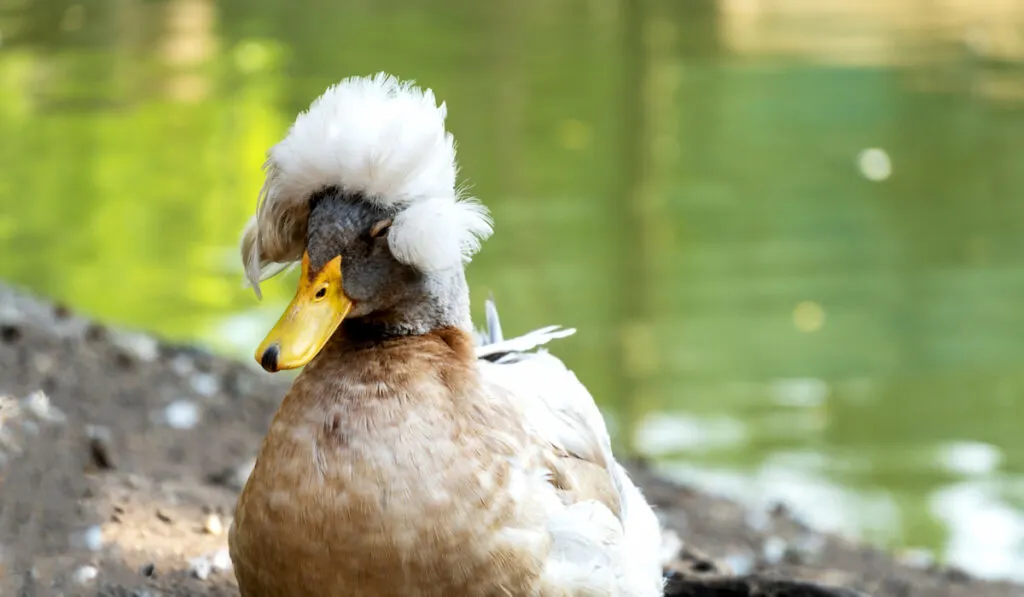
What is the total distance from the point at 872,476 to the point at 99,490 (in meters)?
3.69

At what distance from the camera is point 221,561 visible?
6.84ft

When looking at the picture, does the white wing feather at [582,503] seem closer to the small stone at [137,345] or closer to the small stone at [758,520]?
the small stone at [758,520]

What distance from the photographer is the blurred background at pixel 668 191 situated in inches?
212

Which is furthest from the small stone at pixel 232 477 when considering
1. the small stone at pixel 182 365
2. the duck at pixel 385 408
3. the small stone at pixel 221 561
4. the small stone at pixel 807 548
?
the small stone at pixel 807 548

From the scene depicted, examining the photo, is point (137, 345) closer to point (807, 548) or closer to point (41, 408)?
point (41, 408)

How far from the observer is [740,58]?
6.24 metres

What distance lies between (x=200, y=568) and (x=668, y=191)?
421 cm

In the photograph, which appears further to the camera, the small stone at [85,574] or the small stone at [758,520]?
the small stone at [758,520]

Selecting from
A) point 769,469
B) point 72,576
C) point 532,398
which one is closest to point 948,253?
point 769,469

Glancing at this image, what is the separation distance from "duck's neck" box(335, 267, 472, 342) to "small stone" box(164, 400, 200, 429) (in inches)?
60.4

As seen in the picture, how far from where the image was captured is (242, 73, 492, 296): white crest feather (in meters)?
1.53

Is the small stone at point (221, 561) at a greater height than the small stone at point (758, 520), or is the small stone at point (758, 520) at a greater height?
the small stone at point (758, 520)

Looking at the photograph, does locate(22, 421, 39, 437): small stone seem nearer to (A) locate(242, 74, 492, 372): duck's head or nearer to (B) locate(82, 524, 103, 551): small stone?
(B) locate(82, 524, 103, 551): small stone

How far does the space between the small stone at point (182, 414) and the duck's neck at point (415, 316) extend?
153 centimetres
